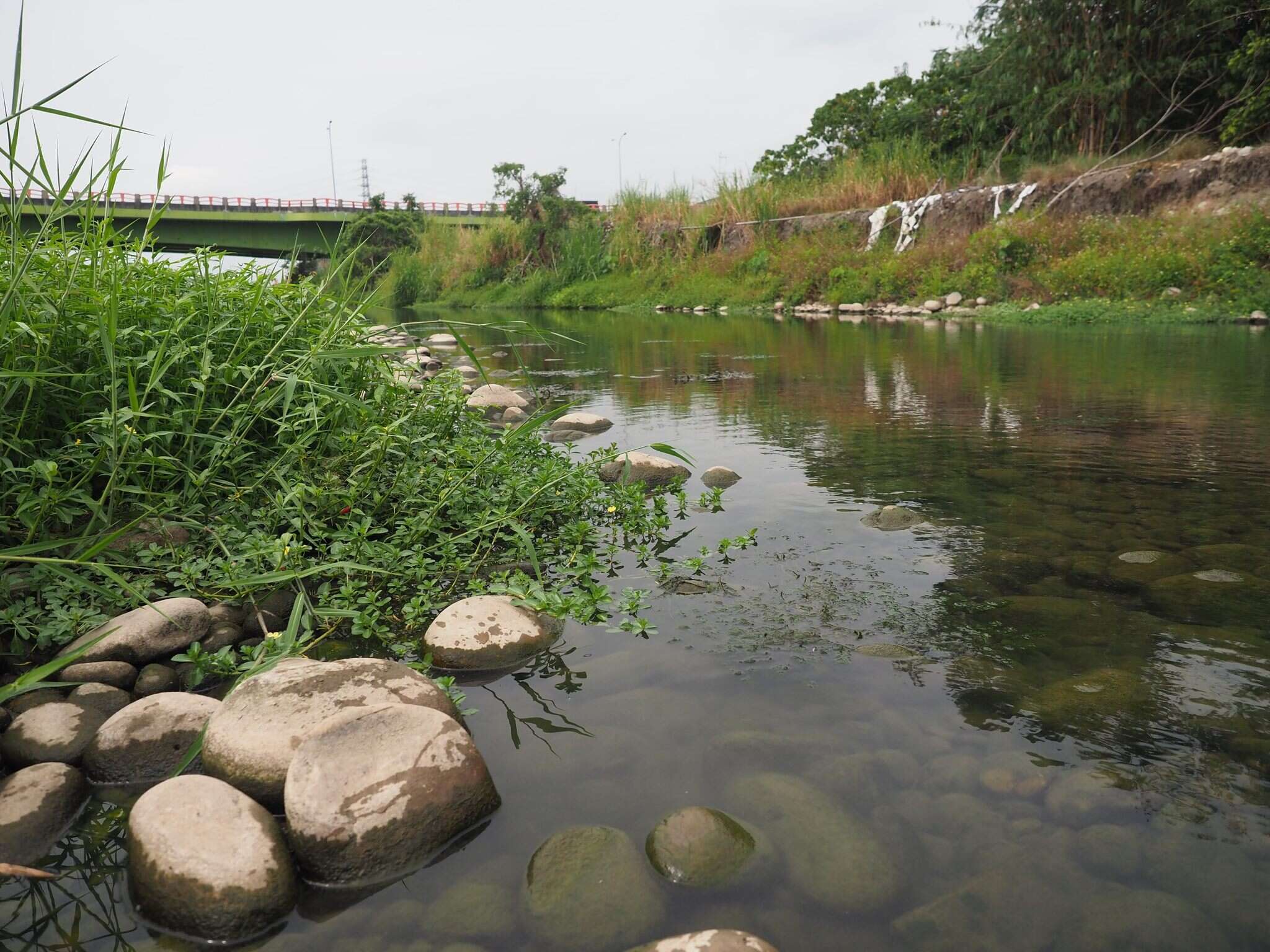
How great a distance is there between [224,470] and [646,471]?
2.20m

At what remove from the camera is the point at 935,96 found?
965 inches

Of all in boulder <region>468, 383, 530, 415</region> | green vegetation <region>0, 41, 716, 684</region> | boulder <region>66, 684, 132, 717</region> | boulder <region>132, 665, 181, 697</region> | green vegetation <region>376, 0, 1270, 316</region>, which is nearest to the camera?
boulder <region>66, 684, 132, 717</region>

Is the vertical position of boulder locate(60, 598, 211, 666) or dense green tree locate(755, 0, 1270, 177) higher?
dense green tree locate(755, 0, 1270, 177)

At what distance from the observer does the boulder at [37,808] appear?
1871 mm

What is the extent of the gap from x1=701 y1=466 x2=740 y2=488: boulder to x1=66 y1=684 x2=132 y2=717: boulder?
9.90 ft

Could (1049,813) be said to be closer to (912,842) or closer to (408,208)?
(912,842)

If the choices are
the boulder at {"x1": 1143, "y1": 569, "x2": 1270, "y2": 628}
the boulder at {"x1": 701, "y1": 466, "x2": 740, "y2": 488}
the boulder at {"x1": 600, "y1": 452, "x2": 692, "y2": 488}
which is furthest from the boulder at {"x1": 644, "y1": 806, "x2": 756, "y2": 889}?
the boulder at {"x1": 701, "y1": 466, "x2": 740, "y2": 488}

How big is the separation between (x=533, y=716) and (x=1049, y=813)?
1322 mm

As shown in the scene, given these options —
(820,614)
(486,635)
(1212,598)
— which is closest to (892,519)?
(820,614)

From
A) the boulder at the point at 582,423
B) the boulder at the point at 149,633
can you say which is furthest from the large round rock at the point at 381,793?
the boulder at the point at 582,423

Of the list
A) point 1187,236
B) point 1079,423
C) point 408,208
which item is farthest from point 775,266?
point 408,208

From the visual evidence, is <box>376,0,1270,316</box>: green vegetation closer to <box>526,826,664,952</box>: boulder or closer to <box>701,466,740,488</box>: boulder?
<box>701,466,740,488</box>: boulder

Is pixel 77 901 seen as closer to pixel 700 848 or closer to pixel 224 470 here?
pixel 700 848

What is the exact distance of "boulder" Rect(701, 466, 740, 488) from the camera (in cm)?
473
